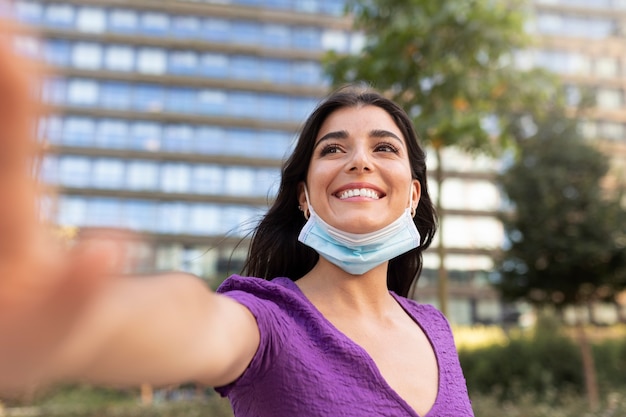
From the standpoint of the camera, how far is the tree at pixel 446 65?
6.51m

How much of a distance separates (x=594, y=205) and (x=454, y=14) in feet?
22.7

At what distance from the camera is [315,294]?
141cm

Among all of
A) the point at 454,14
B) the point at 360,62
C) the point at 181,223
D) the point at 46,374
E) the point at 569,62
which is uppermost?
the point at 569,62

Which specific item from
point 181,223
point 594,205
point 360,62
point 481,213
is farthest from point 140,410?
point 481,213

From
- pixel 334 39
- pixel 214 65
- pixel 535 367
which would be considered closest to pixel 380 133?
pixel 535 367

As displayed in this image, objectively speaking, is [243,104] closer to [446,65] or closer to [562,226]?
[562,226]

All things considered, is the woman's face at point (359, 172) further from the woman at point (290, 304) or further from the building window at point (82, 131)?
the building window at point (82, 131)

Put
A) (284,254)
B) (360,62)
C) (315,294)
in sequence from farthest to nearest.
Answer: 1. (360,62)
2. (284,254)
3. (315,294)

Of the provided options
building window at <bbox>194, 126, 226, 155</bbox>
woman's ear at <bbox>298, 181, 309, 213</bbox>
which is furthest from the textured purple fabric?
building window at <bbox>194, 126, 226, 155</bbox>

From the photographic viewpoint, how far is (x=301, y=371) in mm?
1107

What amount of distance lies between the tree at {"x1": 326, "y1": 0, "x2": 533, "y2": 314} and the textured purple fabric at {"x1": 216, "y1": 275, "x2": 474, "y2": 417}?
17.5 feet

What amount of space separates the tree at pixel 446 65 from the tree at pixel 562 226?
5.22 m

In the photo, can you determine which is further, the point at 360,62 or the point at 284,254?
the point at 360,62

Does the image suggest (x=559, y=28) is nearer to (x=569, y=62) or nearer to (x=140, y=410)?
(x=569, y=62)
